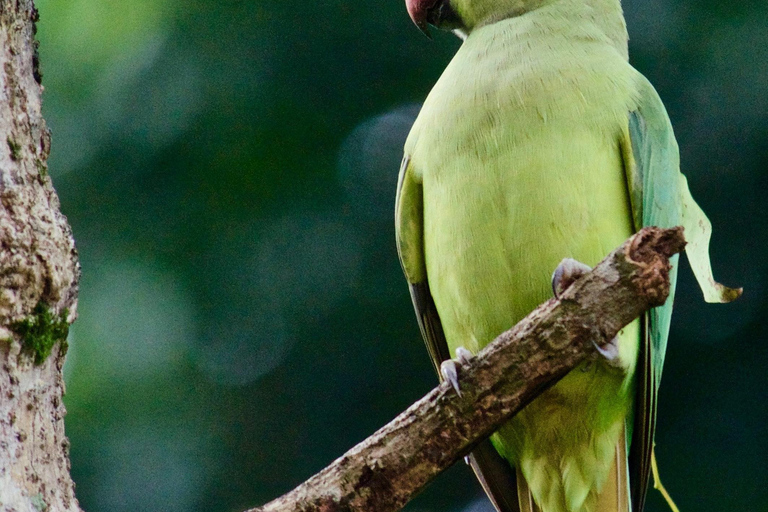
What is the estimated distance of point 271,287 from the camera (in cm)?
451

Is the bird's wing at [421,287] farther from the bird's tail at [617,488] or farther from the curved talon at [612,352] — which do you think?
the curved talon at [612,352]

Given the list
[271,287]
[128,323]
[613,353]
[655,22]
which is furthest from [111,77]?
[613,353]

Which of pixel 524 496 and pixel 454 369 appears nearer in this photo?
pixel 454 369

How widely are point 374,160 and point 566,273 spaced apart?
260cm

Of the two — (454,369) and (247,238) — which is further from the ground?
(247,238)

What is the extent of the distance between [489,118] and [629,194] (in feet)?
1.63

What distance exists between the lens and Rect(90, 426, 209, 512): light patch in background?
4371 mm

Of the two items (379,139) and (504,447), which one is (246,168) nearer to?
(379,139)

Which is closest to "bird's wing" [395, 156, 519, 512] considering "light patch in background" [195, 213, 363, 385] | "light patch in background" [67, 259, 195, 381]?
"light patch in background" [195, 213, 363, 385]

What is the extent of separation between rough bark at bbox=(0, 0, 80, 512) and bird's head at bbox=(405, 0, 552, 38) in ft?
5.66

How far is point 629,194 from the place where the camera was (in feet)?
8.11

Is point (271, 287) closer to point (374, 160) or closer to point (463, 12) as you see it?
point (374, 160)

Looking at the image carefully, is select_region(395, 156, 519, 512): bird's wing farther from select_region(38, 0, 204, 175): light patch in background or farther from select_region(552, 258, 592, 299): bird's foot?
select_region(38, 0, 204, 175): light patch in background

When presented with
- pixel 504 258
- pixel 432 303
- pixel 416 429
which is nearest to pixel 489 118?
pixel 504 258
